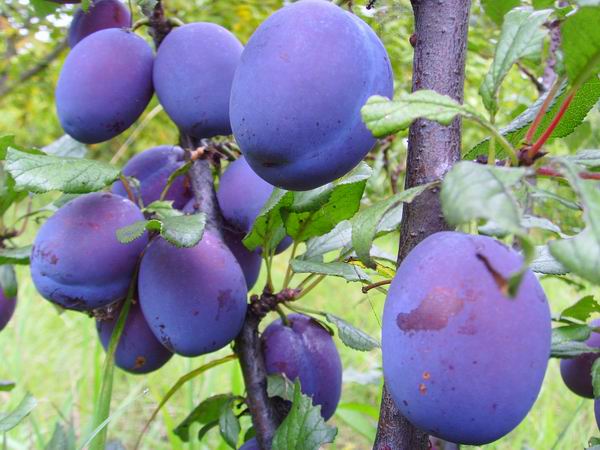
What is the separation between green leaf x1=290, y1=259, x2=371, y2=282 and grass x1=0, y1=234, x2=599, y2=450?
490 mm

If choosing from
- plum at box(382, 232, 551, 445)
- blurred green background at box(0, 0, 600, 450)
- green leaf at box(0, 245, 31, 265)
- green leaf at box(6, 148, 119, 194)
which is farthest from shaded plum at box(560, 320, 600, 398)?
green leaf at box(0, 245, 31, 265)

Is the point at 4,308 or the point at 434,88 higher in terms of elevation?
the point at 434,88

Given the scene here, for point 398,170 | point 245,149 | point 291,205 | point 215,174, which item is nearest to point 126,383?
point 398,170

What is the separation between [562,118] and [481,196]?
304mm

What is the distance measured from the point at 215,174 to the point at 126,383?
1136 mm

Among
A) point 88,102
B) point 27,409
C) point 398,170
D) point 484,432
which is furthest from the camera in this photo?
point 398,170

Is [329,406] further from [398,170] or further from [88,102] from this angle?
[398,170]

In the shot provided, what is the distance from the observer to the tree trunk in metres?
0.56

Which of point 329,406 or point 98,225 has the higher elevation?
point 98,225

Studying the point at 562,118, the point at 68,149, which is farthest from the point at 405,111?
the point at 68,149

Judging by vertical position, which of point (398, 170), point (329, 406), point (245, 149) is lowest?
point (398, 170)

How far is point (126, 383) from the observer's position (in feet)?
6.25

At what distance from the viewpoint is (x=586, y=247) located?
365 millimetres

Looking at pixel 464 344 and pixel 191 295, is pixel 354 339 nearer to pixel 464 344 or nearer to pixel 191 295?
pixel 191 295
